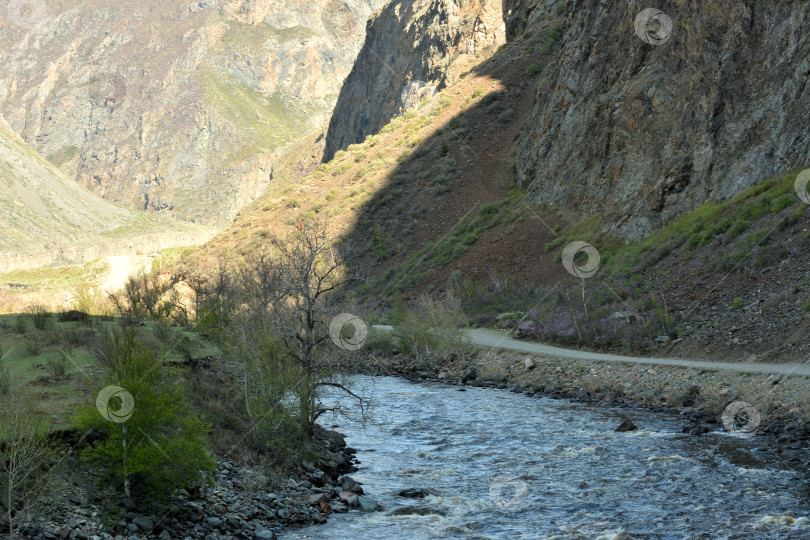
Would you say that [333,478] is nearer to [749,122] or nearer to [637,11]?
[749,122]

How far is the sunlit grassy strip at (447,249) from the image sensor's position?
1871 inches

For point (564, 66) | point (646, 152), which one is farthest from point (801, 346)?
point (564, 66)

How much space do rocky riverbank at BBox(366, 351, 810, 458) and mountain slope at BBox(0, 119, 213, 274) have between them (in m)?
102

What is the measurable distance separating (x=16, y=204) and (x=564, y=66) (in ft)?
410

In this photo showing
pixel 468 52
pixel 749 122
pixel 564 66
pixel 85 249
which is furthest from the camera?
pixel 85 249

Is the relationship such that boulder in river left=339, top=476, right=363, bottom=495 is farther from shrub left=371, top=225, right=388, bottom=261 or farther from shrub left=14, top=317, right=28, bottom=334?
shrub left=371, top=225, right=388, bottom=261

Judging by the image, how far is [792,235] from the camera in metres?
23.5

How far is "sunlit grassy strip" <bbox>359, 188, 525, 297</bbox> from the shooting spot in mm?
47531

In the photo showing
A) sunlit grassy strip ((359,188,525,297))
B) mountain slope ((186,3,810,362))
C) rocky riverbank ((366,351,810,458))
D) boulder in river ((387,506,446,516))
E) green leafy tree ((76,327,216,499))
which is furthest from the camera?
sunlit grassy strip ((359,188,525,297))

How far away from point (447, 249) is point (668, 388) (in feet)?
98.0

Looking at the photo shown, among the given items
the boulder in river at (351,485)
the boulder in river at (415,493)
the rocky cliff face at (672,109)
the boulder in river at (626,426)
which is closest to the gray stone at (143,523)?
the boulder in river at (351,485)

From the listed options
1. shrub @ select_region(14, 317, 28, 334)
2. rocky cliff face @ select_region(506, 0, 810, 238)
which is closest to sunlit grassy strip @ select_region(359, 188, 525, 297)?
rocky cliff face @ select_region(506, 0, 810, 238)

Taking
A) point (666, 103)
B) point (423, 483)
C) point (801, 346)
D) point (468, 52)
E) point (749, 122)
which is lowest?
point (423, 483)

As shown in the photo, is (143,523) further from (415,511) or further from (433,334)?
(433,334)
